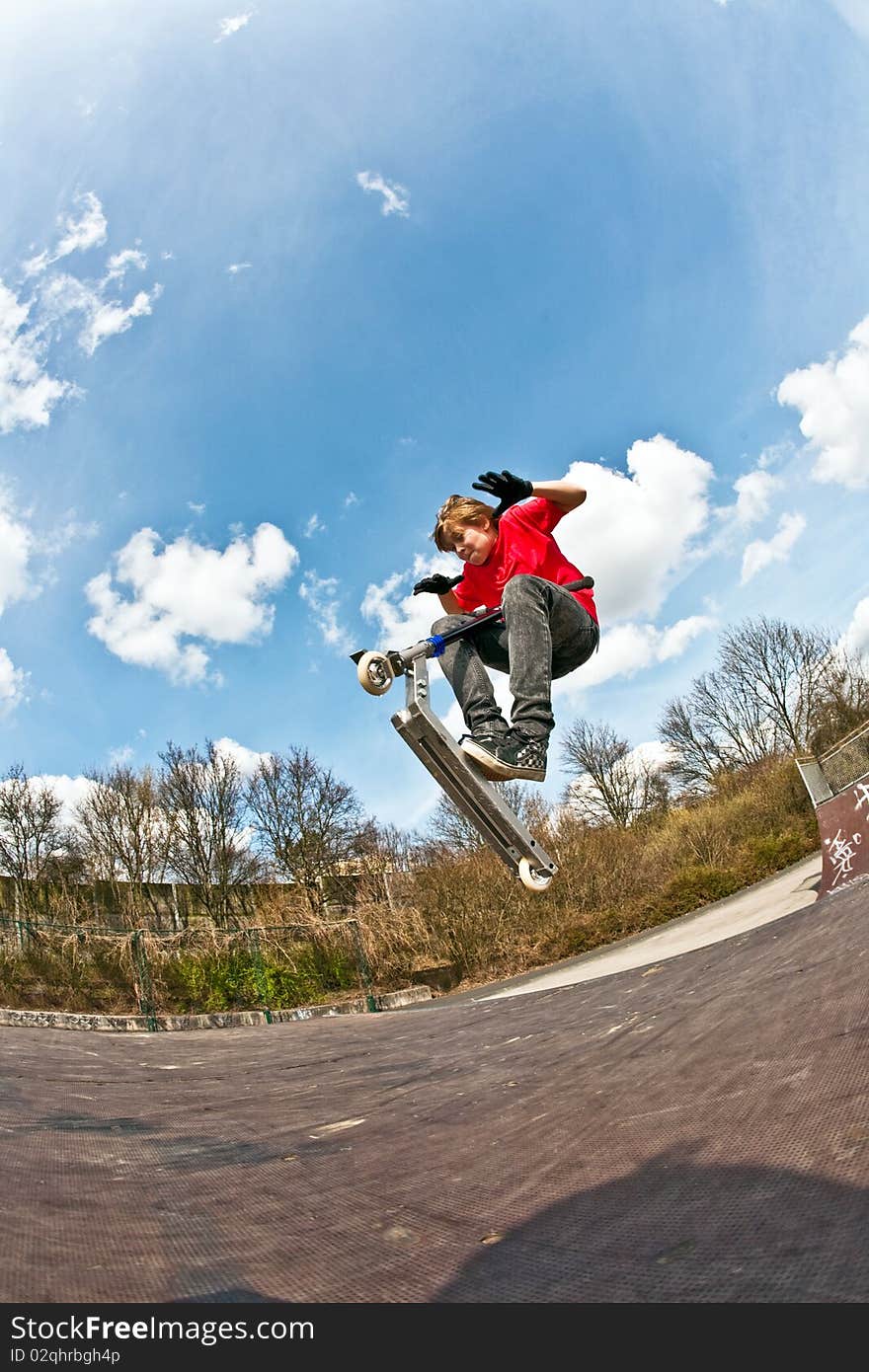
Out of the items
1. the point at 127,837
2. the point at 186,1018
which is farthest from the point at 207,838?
the point at 186,1018

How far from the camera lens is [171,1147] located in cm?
179

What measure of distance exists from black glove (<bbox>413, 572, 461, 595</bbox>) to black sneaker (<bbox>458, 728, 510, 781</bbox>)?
23.4 inches

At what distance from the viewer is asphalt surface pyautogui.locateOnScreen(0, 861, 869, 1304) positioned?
902mm

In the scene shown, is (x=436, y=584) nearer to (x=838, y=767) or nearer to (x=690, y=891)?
(x=838, y=767)

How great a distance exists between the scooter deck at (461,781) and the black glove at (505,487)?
0.66 m

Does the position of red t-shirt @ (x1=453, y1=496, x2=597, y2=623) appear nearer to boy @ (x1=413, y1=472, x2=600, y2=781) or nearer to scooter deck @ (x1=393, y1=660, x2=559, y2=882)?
boy @ (x1=413, y1=472, x2=600, y2=781)

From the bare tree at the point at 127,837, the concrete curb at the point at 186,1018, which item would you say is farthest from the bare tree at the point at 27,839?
the concrete curb at the point at 186,1018

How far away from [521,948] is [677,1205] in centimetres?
1214

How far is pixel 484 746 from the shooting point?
2.63m

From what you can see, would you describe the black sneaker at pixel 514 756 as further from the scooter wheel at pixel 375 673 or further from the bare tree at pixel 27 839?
the bare tree at pixel 27 839

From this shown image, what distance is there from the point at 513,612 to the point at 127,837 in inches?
998
